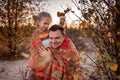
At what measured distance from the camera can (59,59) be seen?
5.44 m

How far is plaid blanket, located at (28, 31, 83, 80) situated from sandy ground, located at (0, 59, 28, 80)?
4.25 meters

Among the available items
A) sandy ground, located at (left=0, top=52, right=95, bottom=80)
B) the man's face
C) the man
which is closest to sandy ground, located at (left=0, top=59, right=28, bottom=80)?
sandy ground, located at (left=0, top=52, right=95, bottom=80)

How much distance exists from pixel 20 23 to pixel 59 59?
11.3 meters

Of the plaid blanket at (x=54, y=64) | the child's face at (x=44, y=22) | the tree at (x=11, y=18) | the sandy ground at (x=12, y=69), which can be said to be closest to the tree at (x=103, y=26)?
the plaid blanket at (x=54, y=64)

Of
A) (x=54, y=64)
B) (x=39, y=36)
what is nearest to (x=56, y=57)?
(x=54, y=64)

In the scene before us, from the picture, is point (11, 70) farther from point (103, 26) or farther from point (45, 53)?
point (103, 26)

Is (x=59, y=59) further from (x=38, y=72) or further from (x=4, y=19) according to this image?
(x=4, y=19)

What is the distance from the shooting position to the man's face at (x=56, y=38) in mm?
5395

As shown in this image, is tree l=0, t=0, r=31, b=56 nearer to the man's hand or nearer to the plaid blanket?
the plaid blanket

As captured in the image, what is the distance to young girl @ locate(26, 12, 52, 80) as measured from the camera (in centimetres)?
568

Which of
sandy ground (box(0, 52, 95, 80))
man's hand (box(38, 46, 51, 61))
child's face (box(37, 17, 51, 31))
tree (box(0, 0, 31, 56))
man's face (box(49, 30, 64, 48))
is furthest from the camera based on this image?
tree (box(0, 0, 31, 56))

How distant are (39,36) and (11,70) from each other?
7118 mm

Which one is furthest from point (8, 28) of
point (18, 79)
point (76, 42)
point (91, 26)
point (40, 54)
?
point (91, 26)

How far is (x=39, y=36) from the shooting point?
19.3ft
